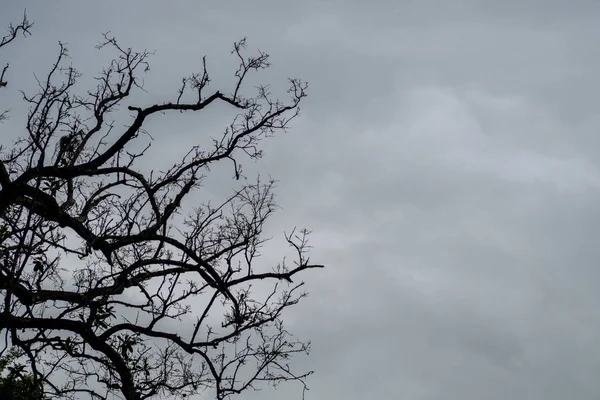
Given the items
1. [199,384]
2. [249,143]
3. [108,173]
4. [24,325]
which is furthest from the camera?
[249,143]

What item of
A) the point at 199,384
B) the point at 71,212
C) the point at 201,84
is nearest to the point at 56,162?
the point at 71,212

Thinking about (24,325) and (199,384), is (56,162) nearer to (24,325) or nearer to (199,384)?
(24,325)

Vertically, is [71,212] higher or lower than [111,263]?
higher

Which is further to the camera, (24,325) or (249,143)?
(249,143)

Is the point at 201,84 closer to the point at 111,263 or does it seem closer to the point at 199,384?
the point at 111,263

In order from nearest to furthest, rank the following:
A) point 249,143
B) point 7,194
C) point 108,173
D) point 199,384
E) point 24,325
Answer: point 24,325
point 7,194
point 199,384
point 108,173
point 249,143

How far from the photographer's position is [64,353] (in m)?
10.2

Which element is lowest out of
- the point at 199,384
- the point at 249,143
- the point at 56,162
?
the point at 199,384

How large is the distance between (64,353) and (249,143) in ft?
15.5

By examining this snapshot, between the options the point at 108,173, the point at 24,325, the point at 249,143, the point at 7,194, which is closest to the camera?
the point at 24,325

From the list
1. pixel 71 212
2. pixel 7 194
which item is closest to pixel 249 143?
pixel 71 212

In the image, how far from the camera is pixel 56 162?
1062 centimetres

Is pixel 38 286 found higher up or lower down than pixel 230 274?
lower down

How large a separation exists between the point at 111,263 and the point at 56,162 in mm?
1919
